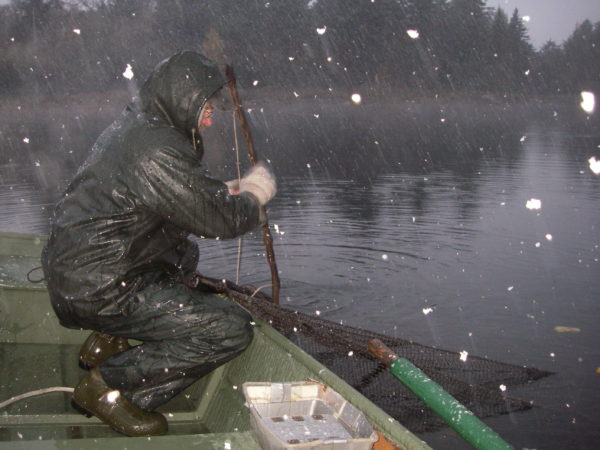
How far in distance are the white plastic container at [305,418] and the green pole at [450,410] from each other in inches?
13.6

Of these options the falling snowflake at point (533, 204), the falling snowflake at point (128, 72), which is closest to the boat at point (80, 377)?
the falling snowflake at point (533, 204)

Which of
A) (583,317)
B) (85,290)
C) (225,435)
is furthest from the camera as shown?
(583,317)

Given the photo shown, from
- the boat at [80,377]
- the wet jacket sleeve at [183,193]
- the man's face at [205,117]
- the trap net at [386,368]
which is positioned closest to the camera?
the boat at [80,377]

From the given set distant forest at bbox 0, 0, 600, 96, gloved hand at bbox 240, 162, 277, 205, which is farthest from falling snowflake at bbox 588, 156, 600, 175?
distant forest at bbox 0, 0, 600, 96

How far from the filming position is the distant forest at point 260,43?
60469 millimetres

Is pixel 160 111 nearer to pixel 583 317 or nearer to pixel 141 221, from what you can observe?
pixel 141 221

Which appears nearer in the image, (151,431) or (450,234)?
(151,431)

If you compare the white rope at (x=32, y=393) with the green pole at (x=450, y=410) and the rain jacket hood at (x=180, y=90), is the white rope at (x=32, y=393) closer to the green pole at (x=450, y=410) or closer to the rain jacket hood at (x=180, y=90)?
the rain jacket hood at (x=180, y=90)

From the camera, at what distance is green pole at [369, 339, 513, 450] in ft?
9.52

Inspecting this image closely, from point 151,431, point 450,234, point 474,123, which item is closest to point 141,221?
point 151,431

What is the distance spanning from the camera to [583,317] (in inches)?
311

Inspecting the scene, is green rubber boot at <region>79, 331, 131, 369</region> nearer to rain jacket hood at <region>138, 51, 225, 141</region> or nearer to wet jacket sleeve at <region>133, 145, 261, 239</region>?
wet jacket sleeve at <region>133, 145, 261, 239</region>

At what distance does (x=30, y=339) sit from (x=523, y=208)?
10.8m

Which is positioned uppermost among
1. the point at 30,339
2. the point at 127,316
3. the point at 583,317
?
the point at 127,316
